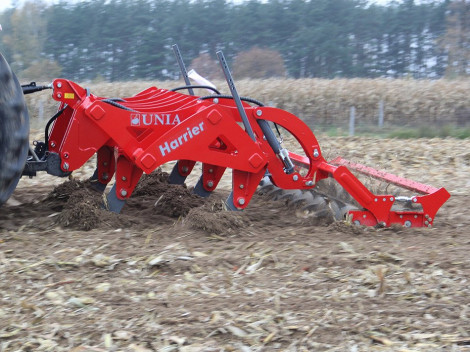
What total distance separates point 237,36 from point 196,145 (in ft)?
99.1

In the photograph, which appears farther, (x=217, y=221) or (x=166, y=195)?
(x=166, y=195)

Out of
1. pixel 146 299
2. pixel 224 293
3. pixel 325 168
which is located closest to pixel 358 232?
pixel 325 168

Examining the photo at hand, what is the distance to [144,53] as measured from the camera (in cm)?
3088

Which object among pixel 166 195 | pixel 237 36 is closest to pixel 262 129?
pixel 166 195

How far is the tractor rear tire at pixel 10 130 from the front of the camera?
14.9ft

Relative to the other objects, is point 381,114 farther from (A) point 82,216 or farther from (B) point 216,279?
(B) point 216,279

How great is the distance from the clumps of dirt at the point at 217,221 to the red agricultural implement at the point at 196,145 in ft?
0.68

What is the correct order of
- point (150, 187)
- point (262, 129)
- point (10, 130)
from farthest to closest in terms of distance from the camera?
point (150, 187) → point (262, 129) → point (10, 130)

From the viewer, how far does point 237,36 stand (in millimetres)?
34656

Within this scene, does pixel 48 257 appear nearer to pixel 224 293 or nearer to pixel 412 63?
pixel 224 293

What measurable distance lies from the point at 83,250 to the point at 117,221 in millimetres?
695

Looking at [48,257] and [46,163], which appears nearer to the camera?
[48,257]

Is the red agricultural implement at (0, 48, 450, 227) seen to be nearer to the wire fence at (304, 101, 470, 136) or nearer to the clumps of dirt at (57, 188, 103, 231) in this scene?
the clumps of dirt at (57, 188, 103, 231)

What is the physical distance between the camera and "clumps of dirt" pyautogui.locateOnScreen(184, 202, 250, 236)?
5199mm
